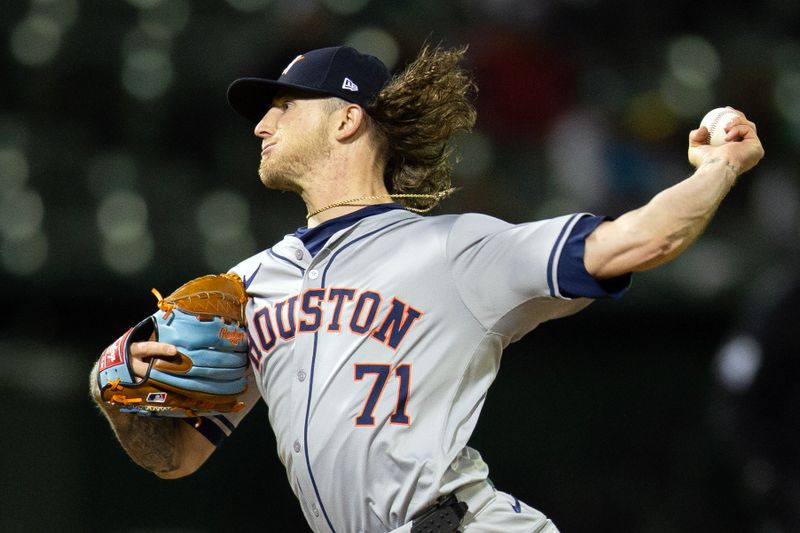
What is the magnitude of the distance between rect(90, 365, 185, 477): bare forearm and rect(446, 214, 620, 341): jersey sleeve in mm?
873

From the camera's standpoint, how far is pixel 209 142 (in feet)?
18.7

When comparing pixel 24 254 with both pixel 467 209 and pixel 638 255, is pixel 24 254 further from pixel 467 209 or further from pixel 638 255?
pixel 638 255

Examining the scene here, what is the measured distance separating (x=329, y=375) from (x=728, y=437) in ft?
10.8

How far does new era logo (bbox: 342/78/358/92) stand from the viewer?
275cm

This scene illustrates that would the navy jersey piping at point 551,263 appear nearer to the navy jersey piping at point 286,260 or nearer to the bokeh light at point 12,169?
the navy jersey piping at point 286,260

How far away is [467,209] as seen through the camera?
18.2ft

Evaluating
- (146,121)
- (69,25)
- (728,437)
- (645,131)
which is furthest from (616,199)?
(69,25)

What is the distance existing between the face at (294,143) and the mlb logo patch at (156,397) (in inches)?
23.2

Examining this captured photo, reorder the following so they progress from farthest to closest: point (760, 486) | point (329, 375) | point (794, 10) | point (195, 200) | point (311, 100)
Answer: point (794, 10)
point (195, 200)
point (760, 486)
point (311, 100)
point (329, 375)

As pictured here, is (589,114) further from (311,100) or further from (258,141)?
(311,100)

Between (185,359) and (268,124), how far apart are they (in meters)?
0.66

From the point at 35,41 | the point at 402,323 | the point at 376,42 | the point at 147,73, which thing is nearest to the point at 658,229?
the point at 402,323

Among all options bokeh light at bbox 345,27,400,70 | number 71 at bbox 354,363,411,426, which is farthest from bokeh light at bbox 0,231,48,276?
number 71 at bbox 354,363,411,426

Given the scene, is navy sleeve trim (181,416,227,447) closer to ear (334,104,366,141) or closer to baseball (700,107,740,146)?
ear (334,104,366,141)
